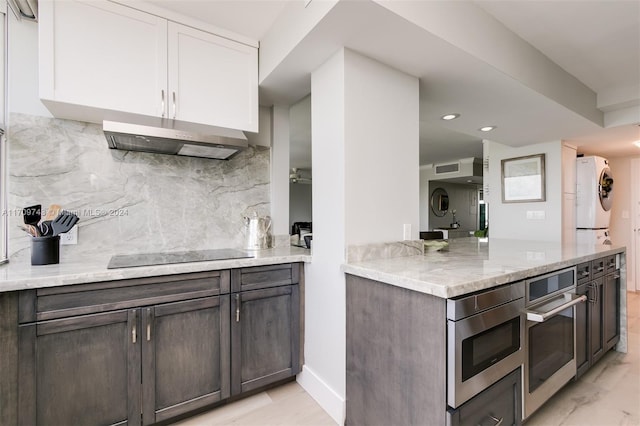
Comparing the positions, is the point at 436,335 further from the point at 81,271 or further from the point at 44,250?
the point at 44,250

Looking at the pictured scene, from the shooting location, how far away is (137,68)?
5.63ft

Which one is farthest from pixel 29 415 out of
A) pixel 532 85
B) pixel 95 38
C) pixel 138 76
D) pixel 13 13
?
pixel 532 85

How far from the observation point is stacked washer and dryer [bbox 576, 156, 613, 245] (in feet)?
12.0

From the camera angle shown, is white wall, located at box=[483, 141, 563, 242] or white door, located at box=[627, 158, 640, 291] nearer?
white wall, located at box=[483, 141, 563, 242]

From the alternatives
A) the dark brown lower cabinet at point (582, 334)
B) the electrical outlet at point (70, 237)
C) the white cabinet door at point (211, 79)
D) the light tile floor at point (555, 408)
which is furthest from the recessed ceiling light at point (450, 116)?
the electrical outlet at point (70, 237)

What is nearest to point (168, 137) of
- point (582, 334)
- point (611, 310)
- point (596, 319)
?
point (582, 334)

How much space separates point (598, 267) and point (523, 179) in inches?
74.8

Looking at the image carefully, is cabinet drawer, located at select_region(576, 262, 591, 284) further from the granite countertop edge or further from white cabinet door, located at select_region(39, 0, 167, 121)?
white cabinet door, located at select_region(39, 0, 167, 121)

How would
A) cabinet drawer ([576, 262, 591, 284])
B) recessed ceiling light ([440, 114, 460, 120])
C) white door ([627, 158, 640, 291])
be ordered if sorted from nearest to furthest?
1. cabinet drawer ([576, 262, 591, 284])
2. recessed ceiling light ([440, 114, 460, 120])
3. white door ([627, 158, 640, 291])

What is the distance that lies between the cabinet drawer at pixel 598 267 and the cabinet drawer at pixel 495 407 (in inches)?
49.7

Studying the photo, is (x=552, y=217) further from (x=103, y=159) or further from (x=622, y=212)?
(x=103, y=159)

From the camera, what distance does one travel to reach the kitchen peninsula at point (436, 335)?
45.8 inches

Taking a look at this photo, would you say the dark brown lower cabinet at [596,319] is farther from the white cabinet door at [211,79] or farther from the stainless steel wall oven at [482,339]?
the white cabinet door at [211,79]

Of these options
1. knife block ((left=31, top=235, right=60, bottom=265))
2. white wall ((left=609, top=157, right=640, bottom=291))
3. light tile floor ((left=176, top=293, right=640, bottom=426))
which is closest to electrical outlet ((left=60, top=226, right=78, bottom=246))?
knife block ((left=31, top=235, right=60, bottom=265))
